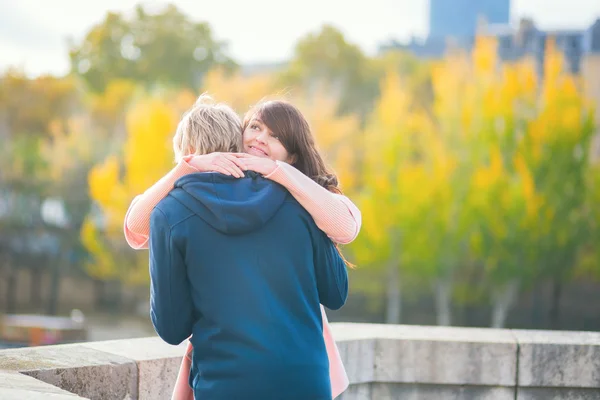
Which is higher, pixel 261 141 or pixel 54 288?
pixel 261 141

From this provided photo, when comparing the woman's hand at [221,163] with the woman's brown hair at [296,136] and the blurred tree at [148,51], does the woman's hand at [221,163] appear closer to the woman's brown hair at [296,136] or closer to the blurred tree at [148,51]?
the woman's brown hair at [296,136]

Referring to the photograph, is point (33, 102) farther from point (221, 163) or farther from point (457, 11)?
point (457, 11)

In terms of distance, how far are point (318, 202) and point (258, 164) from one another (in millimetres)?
174

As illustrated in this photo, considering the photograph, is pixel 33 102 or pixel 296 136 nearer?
pixel 296 136

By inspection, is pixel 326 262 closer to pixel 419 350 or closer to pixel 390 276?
pixel 419 350

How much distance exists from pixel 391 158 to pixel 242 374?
29859 mm

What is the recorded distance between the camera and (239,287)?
206 cm

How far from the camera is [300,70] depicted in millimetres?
44156

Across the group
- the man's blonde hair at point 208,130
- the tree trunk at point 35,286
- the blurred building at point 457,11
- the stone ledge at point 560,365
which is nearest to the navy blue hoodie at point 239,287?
the man's blonde hair at point 208,130

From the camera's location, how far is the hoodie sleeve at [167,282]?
2094mm

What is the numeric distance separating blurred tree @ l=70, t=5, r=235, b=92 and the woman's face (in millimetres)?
46752

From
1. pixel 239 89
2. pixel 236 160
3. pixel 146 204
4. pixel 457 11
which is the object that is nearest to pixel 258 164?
pixel 236 160

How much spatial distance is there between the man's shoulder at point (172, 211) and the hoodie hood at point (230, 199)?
0.04 ft

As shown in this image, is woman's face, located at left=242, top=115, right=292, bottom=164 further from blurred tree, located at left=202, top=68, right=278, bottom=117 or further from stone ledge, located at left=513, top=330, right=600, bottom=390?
blurred tree, located at left=202, top=68, right=278, bottom=117
